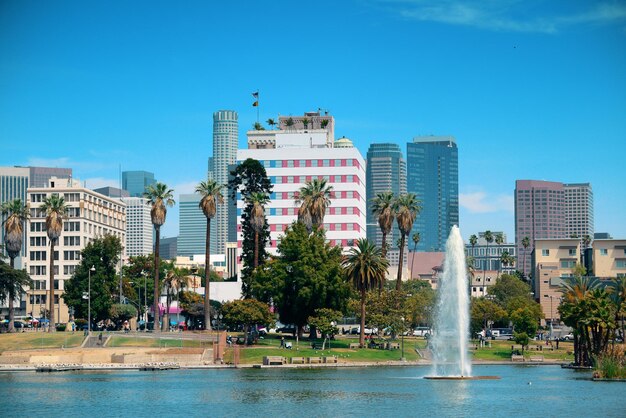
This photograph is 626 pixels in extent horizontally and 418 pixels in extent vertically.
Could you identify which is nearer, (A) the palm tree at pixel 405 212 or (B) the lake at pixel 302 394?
(B) the lake at pixel 302 394

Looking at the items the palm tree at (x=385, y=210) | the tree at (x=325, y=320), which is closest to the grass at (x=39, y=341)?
the tree at (x=325, y=320)

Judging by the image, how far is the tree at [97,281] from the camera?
6284 inches

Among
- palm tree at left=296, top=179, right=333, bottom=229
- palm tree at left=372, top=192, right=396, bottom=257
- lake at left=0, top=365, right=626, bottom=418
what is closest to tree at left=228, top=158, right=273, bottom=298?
palm tree at left=296, top=179, right=333, bottom=229

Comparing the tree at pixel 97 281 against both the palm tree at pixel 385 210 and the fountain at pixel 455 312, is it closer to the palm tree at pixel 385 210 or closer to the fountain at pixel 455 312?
the palm tree at pixel 385 210

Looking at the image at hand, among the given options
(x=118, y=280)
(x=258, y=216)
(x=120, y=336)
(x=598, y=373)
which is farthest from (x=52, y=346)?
(x=598, y=373)

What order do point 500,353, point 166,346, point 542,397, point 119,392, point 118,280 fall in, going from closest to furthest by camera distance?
point 542,397, point 119,392, point 166,346, point 500,353, point 118,280

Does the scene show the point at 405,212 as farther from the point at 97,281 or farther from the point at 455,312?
the point at 455,312

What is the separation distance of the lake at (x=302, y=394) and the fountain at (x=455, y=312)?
4.41 metres

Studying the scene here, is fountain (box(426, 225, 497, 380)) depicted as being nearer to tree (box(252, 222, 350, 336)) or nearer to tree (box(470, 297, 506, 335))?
tree (box(252, 222, 350, 336))

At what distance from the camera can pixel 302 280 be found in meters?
136

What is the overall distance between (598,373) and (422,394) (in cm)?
2430

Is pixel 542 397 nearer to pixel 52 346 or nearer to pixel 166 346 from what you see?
pixel 166 346

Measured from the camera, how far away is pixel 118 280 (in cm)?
18125

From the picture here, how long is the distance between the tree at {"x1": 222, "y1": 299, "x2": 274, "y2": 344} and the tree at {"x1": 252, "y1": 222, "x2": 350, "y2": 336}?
129 inches
